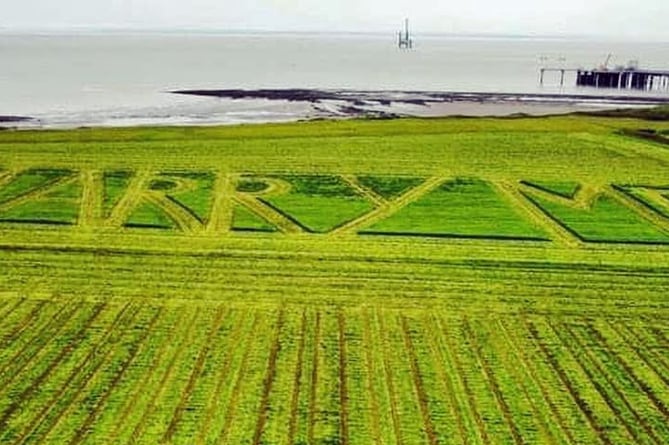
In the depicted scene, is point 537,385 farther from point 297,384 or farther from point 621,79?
point 621,79

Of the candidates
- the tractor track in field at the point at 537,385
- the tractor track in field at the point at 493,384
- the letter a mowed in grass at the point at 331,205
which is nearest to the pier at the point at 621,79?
the letter a mowed in grass at the point at 331,205

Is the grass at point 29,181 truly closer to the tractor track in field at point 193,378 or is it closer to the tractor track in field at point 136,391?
the tractor track in field at point 193,378

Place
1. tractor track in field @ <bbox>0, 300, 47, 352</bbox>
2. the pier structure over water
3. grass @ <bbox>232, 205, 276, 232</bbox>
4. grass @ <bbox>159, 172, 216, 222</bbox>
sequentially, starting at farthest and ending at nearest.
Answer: the pier structure over water < grass @ <bbox>159, 172, 216, 222</bbox> < grass @ <bbox>232, 205, 276, 232</bbox> < tractor track in field @ <bbox>0, 300, 47, 352</bbox>

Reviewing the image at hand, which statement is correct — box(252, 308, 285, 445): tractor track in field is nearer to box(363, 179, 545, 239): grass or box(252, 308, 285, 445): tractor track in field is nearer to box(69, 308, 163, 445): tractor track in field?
box(69, 308, 163, 445): tractor track in field

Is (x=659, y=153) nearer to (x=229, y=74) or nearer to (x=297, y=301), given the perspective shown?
(x=297, y=301)

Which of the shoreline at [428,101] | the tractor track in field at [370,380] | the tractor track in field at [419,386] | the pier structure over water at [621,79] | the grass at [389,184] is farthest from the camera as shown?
the pier structure over water at [621,79]

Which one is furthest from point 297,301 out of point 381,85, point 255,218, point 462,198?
point 381,85

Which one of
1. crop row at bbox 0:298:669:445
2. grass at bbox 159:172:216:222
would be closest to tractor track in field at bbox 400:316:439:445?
crop row at bbox 0:298:669:445

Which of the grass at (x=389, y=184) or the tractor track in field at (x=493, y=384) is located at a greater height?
the grass at (x=389, y=184)

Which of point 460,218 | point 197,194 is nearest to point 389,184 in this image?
point 460,218
